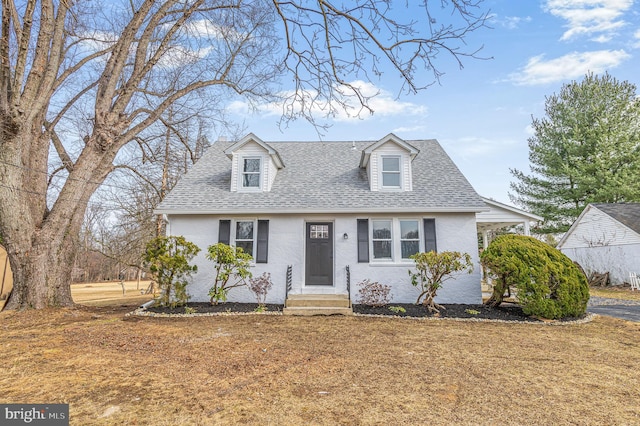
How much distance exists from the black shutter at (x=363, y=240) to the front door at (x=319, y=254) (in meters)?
0.87

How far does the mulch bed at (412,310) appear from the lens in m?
7.32

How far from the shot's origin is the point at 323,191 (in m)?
9.77

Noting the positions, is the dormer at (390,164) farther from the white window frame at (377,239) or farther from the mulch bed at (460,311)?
the mulch bed at (460,311)

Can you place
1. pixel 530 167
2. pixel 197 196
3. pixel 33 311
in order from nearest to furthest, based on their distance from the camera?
pixel 33 311, pixel 197 196, pixel 530 167

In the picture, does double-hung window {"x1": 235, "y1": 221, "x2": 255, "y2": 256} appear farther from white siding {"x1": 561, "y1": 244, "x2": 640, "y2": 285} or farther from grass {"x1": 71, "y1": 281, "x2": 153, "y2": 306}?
white siding {"x1": 561, "y1": 244, "x2": 640, "y2": 285}

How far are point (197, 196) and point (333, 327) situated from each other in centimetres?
608

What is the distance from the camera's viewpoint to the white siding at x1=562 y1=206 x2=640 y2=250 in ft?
47.7

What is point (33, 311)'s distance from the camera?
6898 millimetres

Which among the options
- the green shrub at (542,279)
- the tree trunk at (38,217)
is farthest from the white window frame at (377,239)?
the tree trunk at (38,217)

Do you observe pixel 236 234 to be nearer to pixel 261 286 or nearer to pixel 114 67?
pixel 261 286

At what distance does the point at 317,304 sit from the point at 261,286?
68.5 inches

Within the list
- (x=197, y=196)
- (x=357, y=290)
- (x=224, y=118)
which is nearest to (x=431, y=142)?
(x=357, y=290)

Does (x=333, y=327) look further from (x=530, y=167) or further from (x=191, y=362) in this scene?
(x=530, y=167)

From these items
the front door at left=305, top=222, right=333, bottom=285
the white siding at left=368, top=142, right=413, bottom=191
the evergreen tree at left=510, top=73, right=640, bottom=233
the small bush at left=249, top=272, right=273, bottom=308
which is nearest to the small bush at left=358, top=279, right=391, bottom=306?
the front door at left=305, top=222, right=333, bottom=285
